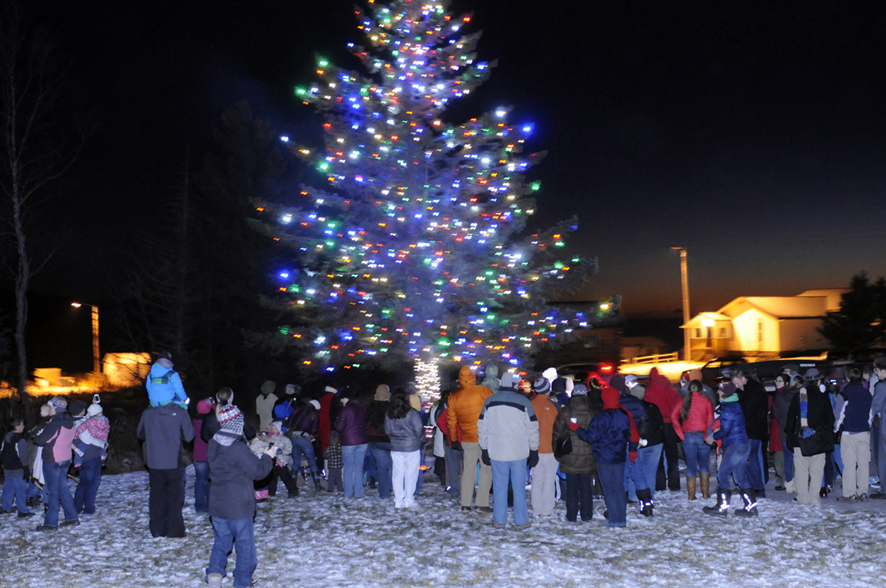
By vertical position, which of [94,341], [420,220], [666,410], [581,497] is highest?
[420,220]

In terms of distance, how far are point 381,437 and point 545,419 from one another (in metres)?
2.82

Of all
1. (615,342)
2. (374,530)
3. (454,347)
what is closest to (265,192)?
(454,347)

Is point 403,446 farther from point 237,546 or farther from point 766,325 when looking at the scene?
point 766,325

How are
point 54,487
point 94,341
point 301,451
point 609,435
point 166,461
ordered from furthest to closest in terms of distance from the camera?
point 94,341 < point 301,451 < point 54,487 < point 609,435 < point 166,461

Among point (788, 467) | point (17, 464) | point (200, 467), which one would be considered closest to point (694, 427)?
point (788, 467)

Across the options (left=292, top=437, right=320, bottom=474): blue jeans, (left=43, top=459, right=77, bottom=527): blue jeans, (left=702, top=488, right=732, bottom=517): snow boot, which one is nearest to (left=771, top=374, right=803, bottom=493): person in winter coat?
(left=702, top=488, right=732, bottom=517): snow boot

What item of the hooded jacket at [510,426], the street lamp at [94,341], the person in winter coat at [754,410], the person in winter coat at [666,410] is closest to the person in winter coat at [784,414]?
the person in winter coat at [754,410]

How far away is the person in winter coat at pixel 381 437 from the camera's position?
436 inches

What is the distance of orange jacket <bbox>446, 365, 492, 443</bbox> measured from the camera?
10000 mm

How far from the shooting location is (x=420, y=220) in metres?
16.6

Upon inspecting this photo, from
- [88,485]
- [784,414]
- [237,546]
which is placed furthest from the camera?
[784,414]

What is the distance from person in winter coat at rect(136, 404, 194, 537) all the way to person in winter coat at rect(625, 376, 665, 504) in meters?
5.94

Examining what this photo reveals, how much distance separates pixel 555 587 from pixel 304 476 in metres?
7.71

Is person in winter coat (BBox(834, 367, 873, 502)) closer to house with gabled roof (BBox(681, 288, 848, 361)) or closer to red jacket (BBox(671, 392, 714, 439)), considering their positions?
red jacket (BBox(671, 392, 714, 439))
